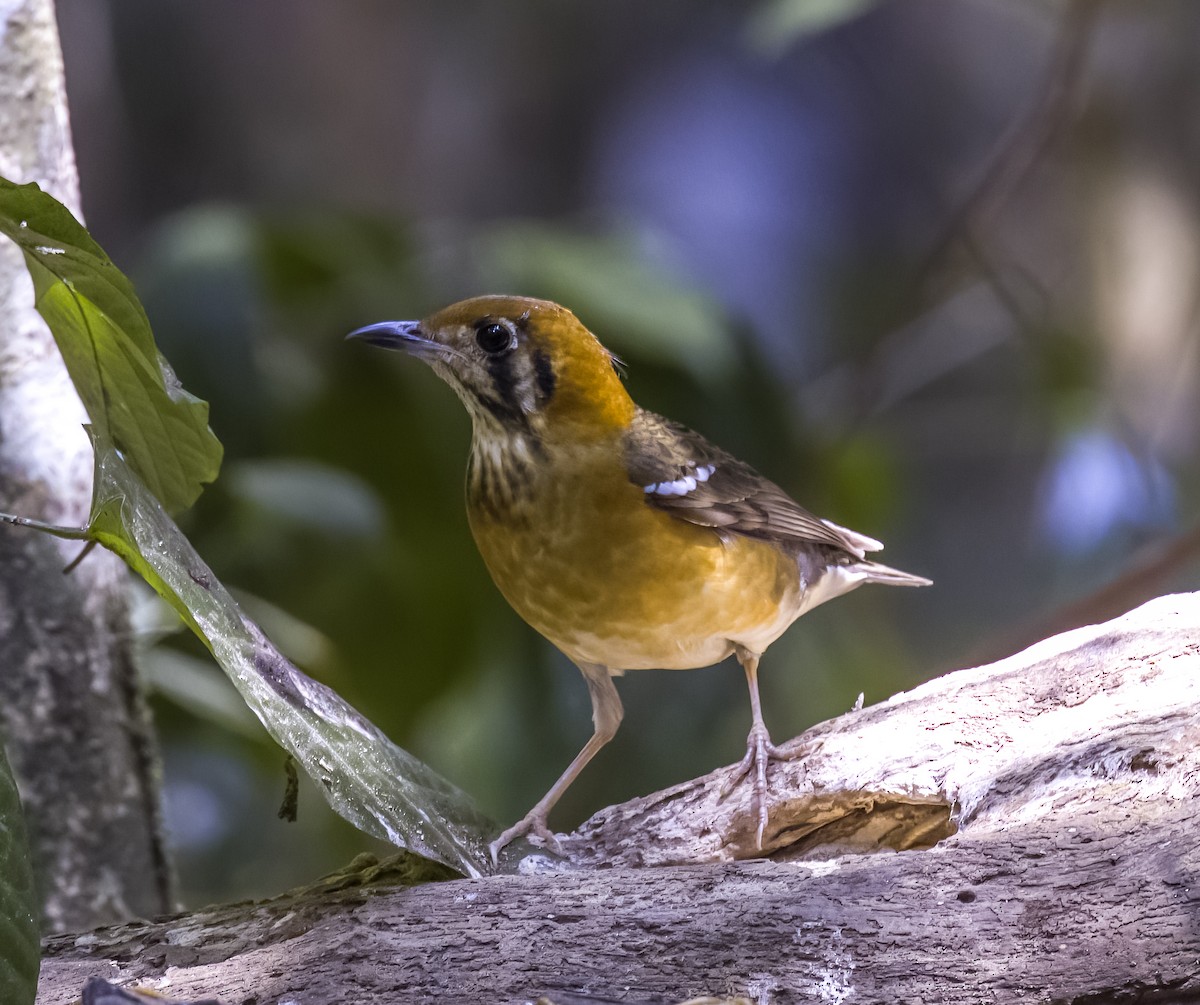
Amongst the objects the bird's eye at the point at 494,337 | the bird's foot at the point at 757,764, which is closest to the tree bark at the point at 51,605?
the bird's eye at the point at 494,337

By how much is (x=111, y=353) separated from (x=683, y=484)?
1296mm

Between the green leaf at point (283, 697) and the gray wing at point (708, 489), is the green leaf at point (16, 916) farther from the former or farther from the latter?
the gray wing at point (708, 489)

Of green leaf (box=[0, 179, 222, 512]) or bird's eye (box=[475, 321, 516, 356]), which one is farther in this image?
bird's eye (box=[475, 321, 516, 356])

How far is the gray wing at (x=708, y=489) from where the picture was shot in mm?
2852

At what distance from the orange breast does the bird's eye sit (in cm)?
30

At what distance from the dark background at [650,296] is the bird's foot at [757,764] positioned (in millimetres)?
1782

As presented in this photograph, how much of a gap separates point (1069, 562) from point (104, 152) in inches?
226

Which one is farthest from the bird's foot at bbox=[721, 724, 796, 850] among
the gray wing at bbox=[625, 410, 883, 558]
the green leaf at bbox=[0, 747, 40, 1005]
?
the green leaf at bbox=[0, 747, 40, 1005]

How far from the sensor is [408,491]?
481 cm

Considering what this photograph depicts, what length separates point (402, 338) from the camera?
9.06 ft

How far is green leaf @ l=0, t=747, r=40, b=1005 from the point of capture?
1.60m

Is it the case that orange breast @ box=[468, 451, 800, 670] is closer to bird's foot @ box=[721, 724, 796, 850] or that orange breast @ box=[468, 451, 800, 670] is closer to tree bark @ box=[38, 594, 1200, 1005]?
bird's foot @ box=[721, 724, 796, 850]

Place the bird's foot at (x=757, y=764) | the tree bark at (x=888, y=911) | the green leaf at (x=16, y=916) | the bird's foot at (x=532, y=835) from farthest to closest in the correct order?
the bird's foot at (x=757, y=764), the bird's foot at (x=532, y=835), the tree bark at (x=888, y=911), the green leaf at (x=16, y=916)

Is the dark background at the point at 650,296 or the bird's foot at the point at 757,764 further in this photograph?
the dark background at the point at 650,296
